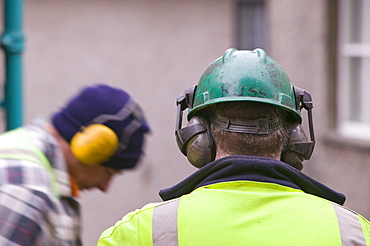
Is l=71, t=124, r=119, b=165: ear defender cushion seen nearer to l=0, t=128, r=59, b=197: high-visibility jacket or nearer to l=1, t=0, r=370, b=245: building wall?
l=0, t=128, r=59, b=197: high-visibility jacket

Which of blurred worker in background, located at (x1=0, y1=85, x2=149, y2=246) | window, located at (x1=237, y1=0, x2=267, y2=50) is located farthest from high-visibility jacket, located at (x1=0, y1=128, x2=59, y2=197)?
window, located at (x1=237, y1=0, x2=267, y2=50)

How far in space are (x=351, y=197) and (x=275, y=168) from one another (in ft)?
19.7

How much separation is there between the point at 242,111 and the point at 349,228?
1.80 feet

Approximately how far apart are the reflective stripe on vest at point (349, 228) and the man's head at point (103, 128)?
1.32 metres

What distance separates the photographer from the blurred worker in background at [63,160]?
8.98ft

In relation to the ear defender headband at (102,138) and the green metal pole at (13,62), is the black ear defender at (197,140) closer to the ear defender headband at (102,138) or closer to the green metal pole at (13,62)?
the ear defender headband at (102,138)

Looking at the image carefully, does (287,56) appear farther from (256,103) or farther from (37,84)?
(256,103)

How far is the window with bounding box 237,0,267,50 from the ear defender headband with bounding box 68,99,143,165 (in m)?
8.58

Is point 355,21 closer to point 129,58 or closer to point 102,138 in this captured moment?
point 129,58

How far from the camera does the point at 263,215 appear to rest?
220 cm

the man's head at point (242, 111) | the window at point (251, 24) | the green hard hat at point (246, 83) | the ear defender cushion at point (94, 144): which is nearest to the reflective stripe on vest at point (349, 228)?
the man's head at point (242, 111)

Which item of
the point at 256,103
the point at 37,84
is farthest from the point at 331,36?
the point at 256,103

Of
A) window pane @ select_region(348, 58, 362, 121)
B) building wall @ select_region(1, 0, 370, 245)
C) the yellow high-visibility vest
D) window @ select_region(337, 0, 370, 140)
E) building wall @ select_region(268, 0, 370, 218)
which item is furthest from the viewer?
building wall @ select_region(1, 0, 370, 245)

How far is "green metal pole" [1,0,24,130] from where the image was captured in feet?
13.4
